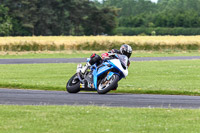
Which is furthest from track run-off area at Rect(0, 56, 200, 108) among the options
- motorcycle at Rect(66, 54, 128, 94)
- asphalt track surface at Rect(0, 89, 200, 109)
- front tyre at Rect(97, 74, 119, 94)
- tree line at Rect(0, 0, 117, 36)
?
tree line at Rect(0, 0, 117, 36)

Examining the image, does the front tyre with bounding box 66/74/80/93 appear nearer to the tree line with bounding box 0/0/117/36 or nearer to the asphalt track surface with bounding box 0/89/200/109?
the asphalt track surface with bounding box 0/89/200/109

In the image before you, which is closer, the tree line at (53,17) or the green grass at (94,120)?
the green grass at (94,120)

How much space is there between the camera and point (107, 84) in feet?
49.2

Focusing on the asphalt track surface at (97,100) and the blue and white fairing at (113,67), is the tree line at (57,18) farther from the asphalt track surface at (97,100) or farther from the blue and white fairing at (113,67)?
the asphalt track surface at (97,100)

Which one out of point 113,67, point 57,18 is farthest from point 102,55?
point 57,18

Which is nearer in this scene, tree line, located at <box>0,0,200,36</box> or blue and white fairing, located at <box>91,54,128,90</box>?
blue and white fairing, located at <box>91,54,128,90</box>

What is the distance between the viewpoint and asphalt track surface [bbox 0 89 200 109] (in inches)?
505

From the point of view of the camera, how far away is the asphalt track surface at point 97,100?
12.8 meters

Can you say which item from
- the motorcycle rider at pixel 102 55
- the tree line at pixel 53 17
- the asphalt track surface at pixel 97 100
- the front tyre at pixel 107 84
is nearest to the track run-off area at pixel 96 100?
the asphalt track surface at pixel 97 100

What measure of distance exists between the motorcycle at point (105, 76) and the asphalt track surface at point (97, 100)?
0.39 meters

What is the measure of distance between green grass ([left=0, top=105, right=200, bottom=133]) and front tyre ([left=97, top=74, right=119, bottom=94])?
10.1 feet

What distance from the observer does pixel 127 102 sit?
13266 mm

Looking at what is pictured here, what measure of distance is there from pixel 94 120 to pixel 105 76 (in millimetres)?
5327

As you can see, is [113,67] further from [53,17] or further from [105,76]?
[53,17]
